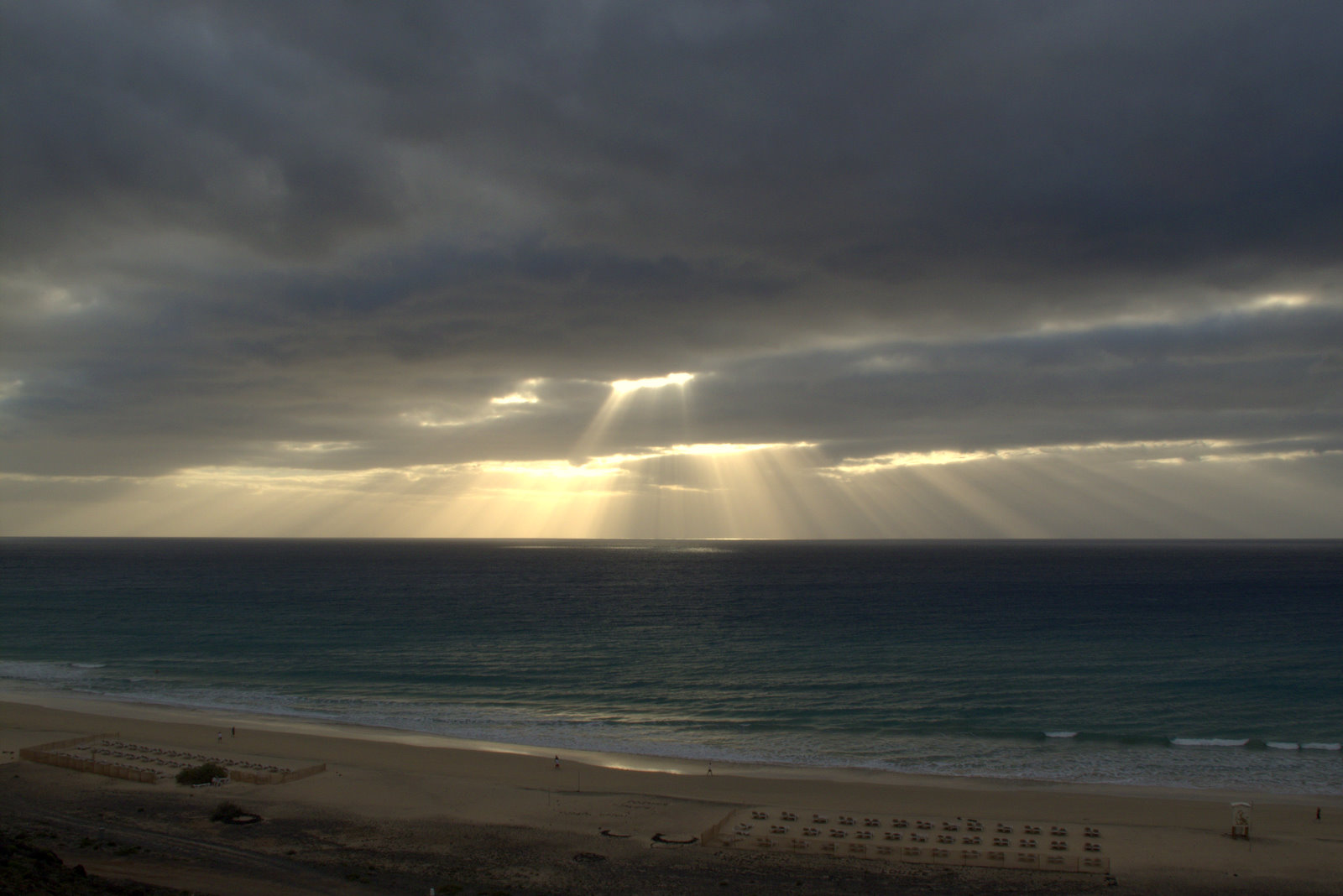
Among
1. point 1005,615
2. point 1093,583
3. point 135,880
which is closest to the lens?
point 135,880

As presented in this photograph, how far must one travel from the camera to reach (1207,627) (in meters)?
81.8

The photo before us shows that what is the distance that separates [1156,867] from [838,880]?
33.0 feet

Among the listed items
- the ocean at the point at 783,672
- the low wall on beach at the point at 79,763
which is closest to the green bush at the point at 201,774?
the low wall on beach at the point at 79,763

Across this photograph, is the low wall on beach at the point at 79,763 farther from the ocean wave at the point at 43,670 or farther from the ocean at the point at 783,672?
the ocean wave at the point at 43,670

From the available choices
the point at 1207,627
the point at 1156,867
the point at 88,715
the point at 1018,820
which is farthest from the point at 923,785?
the point at 1207,627

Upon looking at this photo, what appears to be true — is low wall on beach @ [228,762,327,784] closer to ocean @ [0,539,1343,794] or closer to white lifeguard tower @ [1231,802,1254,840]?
ocean @ [0,539,1343,794]

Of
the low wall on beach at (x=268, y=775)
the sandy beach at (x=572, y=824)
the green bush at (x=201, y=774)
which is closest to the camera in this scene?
the sandy beach at (x=572, y=824)

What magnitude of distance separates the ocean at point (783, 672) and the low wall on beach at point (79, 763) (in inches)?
489

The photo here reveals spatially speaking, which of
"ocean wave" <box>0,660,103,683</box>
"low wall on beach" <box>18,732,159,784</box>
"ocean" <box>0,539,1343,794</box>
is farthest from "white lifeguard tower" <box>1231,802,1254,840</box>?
"ocean wave" <box>0,660,103,683</box>

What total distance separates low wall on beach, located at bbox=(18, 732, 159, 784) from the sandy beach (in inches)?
16.4

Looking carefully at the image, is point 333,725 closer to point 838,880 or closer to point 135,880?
point 135,880

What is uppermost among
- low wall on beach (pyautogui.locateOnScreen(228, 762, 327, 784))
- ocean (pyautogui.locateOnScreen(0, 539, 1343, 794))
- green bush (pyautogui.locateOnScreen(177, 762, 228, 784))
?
green bush (pyautogui.locateOnScreen(177, 762, 228, 784))

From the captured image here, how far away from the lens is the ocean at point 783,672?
39.9 meters

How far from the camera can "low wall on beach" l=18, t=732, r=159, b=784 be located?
3244 cm
